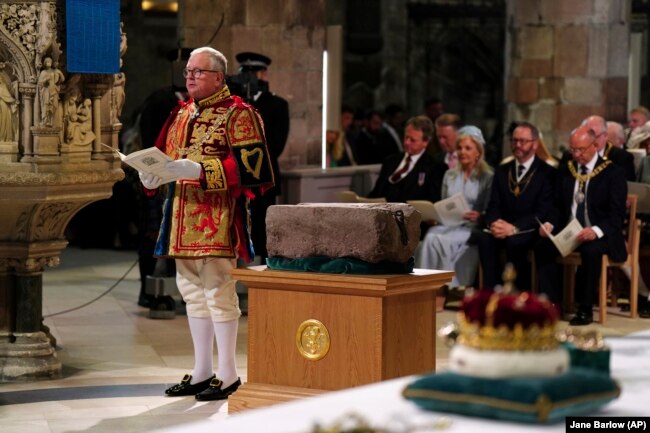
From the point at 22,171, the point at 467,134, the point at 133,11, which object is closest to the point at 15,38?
the point at 22,171

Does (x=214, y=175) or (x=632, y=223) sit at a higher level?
(x=214, y=175)

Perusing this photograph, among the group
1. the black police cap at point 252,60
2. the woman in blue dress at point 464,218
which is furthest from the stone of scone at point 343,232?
the woman in blue dress at point 464,218

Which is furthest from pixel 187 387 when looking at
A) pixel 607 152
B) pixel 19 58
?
pixel 607 152

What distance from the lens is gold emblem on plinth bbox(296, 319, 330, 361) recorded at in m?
5.47

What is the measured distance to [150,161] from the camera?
6.00m

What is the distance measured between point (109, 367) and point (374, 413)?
4674mm

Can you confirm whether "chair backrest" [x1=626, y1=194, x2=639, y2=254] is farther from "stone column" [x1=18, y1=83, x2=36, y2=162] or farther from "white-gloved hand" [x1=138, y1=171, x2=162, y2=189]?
"stone column" [x1=18, y1=83, x2=36, y2=162]

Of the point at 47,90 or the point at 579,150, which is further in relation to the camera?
the point at 579,150

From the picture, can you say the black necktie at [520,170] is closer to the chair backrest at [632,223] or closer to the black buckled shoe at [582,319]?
the chair backrest at [632,223]

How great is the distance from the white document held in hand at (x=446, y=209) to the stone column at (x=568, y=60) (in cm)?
391

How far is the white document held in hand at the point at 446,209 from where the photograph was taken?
31.4ft

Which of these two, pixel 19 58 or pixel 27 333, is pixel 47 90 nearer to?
pixel 19 58

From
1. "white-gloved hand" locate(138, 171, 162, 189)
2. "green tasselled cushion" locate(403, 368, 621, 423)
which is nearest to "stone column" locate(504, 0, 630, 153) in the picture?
"white-gloved hand" locate(138, 171, 162, 189)

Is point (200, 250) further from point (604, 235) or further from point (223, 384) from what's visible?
point (604, 235)
